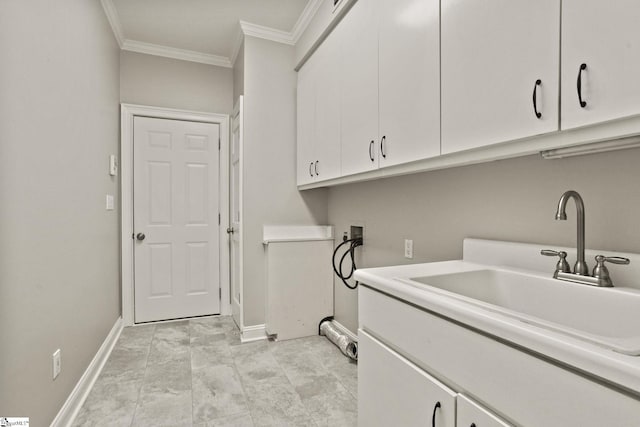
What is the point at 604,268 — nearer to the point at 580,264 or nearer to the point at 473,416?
the point at 580,264

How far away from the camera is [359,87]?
1.95 metres

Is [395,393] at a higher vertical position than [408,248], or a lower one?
lower

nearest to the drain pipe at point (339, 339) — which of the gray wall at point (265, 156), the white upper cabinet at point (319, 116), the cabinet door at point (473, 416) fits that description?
the gray wall at point (265, 156)

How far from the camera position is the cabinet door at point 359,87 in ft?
5.91

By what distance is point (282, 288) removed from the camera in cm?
283

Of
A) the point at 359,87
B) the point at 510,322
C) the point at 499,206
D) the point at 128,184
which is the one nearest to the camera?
the point at 510,322

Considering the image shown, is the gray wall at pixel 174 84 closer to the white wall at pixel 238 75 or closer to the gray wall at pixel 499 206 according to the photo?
the white wall at pixel 238 75

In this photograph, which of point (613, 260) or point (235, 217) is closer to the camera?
point (613, 260)

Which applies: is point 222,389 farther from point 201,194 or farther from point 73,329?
point 201,194

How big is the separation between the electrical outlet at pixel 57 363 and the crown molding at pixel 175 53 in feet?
9.31

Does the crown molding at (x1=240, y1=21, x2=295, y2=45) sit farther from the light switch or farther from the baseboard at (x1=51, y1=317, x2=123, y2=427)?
the baseboard at (x1=51, y1=317, x2=123, y2=427)

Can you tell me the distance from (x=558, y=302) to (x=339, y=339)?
5.78 ft

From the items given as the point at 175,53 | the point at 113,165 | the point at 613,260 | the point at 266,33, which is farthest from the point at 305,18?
the point at 613,260

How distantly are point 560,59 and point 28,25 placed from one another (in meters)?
1.98
